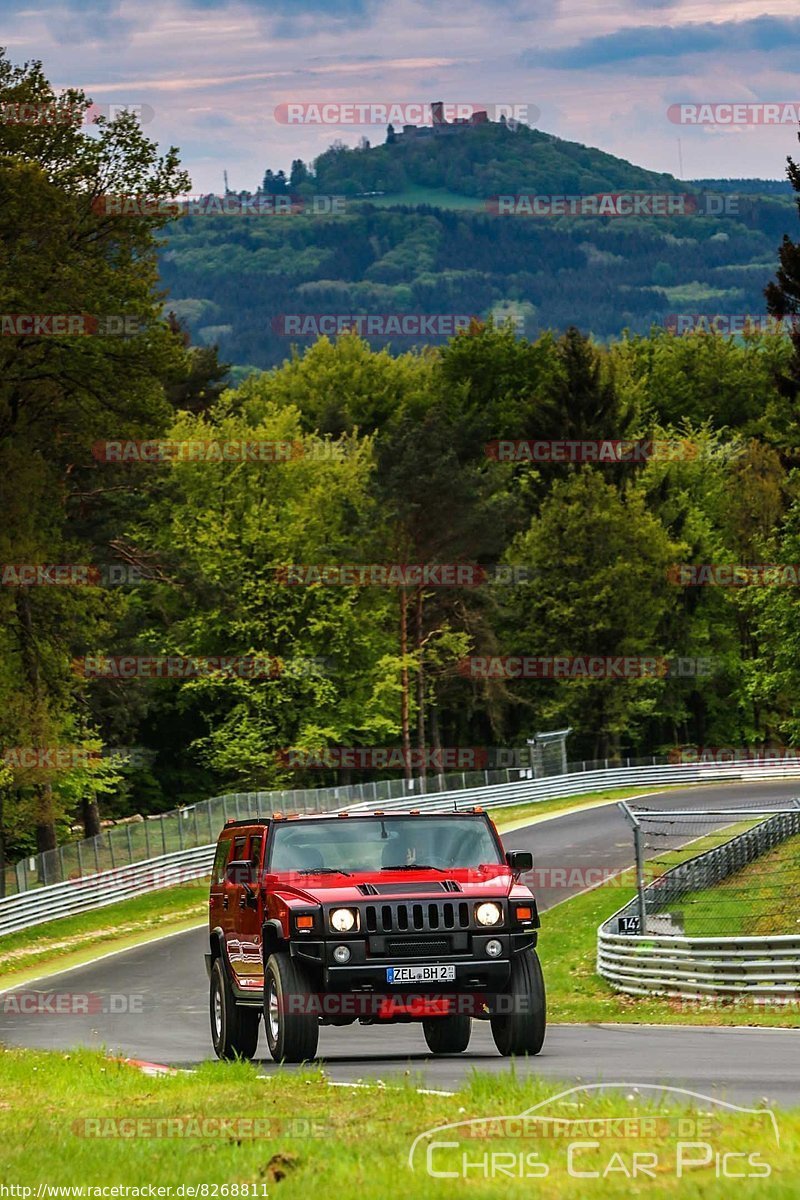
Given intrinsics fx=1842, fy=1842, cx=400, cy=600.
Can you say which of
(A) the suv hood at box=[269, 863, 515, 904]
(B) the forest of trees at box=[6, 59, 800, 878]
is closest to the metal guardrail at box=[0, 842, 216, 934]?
(B) the forest of trees at box=[6, 59, 800, 878]

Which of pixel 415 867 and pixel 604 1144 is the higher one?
pixel 604 1144

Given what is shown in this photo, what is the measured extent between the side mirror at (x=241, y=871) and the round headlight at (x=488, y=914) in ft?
7.82

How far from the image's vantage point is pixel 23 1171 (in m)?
8.66

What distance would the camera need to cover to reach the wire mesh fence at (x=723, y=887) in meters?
27.3

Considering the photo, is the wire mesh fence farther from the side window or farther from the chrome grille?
the chrome grille

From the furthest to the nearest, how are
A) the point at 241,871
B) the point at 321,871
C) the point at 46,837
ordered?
the point at 46,837, the point at 241,871, the point at 321,871

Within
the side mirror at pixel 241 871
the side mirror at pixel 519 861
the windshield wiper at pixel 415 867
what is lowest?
the side mirror at pixel 241 871

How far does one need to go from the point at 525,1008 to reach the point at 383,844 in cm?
192

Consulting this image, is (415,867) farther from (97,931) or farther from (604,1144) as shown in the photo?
(97,931)

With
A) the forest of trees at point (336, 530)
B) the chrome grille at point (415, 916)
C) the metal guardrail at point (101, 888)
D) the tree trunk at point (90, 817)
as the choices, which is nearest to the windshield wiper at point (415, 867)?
the chrome grille at point (415, 916)

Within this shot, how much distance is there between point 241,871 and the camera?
53.7ft

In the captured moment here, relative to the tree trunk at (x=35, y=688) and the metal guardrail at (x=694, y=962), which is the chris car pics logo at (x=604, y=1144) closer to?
the metal guardrail at (x=694, y=962)

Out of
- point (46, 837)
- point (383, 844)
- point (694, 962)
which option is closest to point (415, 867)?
point (383, 844)

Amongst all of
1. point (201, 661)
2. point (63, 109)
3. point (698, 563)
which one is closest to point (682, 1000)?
point (63, 109)
